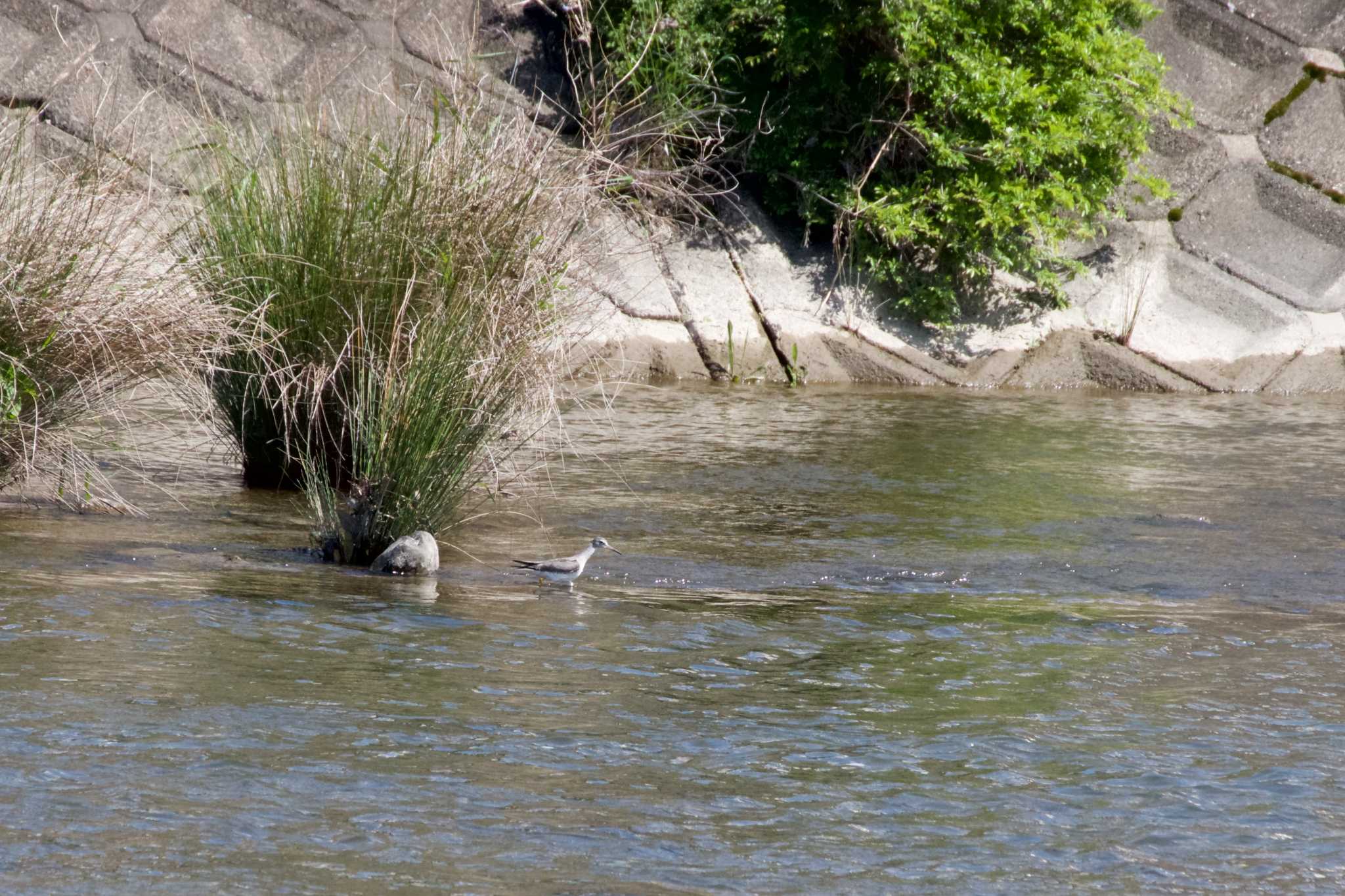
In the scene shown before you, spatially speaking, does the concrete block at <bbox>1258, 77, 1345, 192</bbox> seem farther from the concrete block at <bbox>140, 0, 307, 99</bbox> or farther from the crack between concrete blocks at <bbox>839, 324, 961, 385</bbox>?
the concrete block at <bbox>140, 0, 307, 99</bbox>

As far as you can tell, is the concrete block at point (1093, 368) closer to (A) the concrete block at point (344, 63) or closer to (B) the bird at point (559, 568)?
(A) the concrete block at point (344, 63)

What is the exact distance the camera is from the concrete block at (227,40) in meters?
10.9

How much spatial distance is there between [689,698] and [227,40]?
832 centimetres

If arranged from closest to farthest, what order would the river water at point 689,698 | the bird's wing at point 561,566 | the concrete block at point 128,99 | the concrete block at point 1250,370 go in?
the river water at point 689,698 < the bird's wing at point 561,566 < the concrete block at point 128,99 < the concrete block at point 1250,370

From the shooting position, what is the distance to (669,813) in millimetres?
3324

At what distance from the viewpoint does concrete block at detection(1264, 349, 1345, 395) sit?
11281mm

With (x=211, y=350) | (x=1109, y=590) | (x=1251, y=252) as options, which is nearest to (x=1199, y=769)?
(x=1109, y=590)

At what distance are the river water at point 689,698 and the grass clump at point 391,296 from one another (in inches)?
13.6

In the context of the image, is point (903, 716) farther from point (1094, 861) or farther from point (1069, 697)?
point (1094, 861)

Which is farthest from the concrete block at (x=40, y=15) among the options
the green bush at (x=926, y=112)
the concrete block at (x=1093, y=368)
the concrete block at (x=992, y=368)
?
the concrete block at (x=1093, y=368)

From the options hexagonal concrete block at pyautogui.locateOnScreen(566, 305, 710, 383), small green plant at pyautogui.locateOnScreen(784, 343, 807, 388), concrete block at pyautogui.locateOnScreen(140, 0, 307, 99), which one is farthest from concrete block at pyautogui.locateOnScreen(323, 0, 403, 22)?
small green plant at pyautogui.locateOnScreen(784, 343, 807, 388)

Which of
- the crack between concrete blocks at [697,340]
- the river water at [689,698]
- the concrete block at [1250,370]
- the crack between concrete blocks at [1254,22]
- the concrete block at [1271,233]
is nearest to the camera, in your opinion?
the river water at [689,698]

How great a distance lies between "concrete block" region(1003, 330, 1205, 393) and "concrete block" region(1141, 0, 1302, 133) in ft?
7.82

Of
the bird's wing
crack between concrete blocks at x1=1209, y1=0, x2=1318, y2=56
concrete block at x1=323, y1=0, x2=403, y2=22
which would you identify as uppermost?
crack between concrete blocks at x1=1209, y1=0, x2=1318, y2=56
